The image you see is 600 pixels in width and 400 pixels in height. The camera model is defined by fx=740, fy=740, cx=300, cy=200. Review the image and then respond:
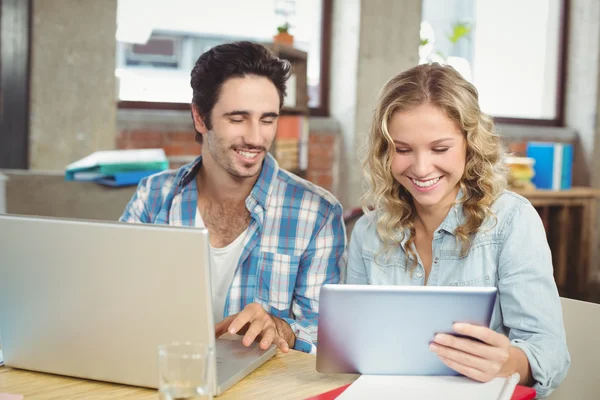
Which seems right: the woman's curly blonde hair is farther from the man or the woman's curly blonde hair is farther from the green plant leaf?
the green plant leaf

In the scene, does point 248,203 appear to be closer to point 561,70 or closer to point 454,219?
point 454,219

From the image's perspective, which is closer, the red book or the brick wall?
the red book

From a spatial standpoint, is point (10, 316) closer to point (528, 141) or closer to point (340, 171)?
point (340, 171)

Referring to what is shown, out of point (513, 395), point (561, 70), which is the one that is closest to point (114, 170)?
point (513, 395)

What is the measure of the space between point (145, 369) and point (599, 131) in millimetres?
5275

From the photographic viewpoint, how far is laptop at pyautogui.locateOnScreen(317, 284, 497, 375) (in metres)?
1.09

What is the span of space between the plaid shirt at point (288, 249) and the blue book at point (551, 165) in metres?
3.56

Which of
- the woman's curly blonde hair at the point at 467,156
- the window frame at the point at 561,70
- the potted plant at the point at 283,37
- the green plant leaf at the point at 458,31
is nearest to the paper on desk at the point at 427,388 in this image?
the woman's curly blonde hair at the point at 467,156

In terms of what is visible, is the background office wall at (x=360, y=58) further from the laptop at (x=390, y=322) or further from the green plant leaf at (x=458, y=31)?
the laptop at (x=390, y=322)

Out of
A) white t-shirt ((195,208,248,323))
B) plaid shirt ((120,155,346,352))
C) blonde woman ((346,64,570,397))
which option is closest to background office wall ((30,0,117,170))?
plaid shirt ((120,155,346,352))

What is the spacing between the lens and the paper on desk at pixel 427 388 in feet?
3.64

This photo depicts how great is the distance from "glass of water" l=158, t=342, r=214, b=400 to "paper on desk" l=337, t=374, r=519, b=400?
268 mm

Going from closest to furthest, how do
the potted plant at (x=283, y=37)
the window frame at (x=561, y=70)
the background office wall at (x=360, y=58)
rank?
→ the potted plant at (x=283, y=37) → the background office wall at (x=360, y=58) → the window frame at (x=561, y=70)

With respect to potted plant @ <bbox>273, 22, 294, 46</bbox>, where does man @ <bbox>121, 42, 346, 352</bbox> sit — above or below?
below
